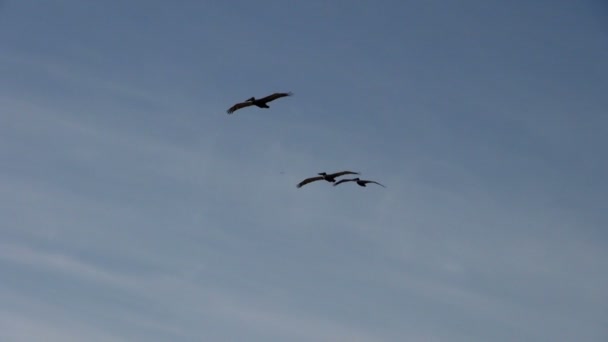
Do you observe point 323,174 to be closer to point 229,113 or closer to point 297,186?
point 297,186

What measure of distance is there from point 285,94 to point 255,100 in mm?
3564

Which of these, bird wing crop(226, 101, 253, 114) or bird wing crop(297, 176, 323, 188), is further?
bird wing crop(297, 176, 323, 188)

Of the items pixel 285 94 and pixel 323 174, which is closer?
pixel 285 94

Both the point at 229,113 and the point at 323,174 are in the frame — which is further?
the point at 323,174

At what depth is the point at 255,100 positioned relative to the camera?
127 meters

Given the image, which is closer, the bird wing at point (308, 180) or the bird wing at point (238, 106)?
the bird wing at point (238, 106)

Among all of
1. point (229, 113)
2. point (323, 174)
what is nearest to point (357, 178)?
point (323, 174)

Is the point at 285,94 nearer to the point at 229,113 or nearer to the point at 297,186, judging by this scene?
the point at 229,113

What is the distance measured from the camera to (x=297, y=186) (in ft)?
455

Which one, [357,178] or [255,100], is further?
[357,178]

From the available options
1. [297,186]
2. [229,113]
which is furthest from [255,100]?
[297,186]

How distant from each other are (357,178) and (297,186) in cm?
600

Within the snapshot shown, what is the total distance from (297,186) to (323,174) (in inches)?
112

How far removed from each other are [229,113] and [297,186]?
545 inches
